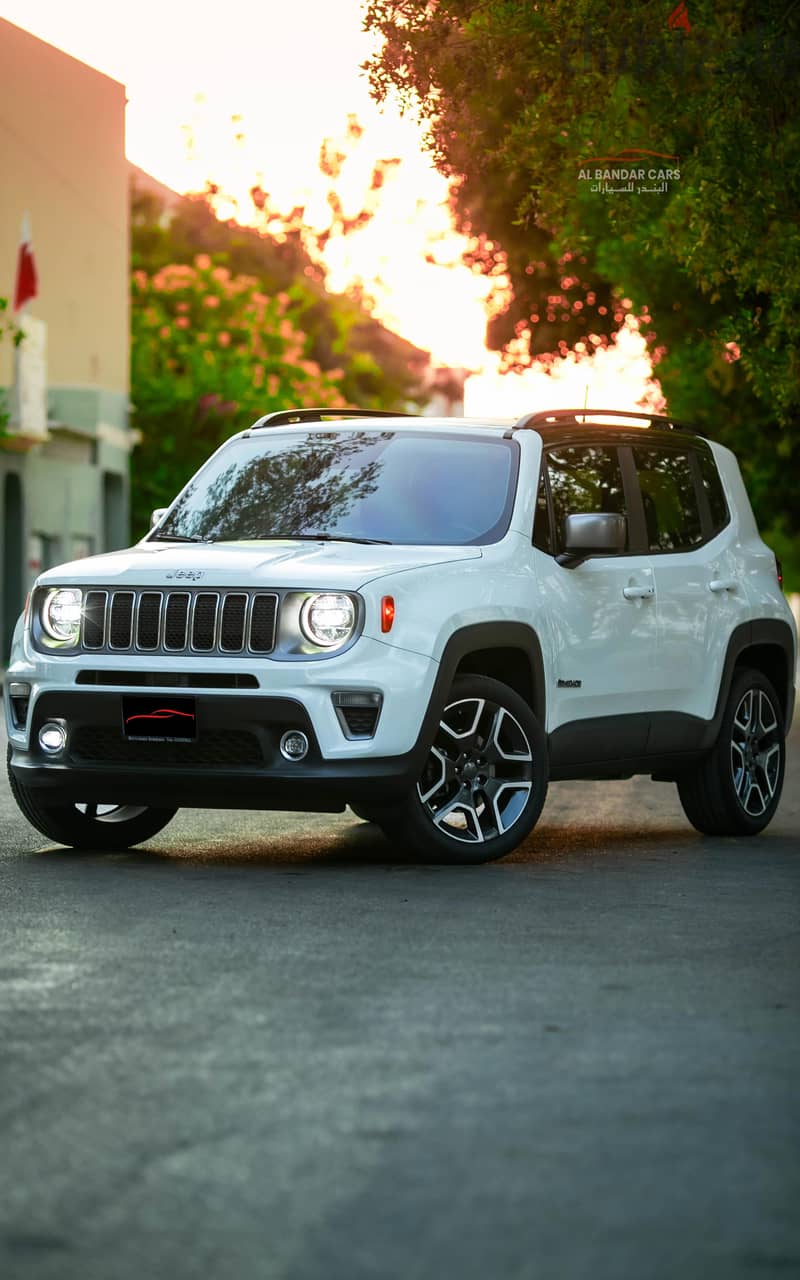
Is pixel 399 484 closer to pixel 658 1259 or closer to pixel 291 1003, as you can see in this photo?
pixel 291 1003

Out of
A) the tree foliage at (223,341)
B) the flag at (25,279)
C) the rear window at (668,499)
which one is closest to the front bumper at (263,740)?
the rear window at (668,499)

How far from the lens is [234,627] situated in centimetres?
971

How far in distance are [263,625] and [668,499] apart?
2.83 m

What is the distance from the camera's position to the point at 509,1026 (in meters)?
6.28

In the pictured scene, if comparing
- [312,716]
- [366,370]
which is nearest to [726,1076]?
[312,716]

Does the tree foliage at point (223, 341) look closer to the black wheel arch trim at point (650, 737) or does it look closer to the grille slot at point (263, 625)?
the black wheel arch trim at point (650, 737)

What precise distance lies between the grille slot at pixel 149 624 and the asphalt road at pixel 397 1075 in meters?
0.91

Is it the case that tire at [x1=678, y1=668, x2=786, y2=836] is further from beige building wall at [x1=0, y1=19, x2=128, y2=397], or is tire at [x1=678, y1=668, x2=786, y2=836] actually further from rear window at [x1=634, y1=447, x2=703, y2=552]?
beige building wall at [x1=0, y1=19, x2=128, y2=397]

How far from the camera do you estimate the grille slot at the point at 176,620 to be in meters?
→ 9.81

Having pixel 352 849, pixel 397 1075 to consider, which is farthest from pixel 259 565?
pixel 397 1075

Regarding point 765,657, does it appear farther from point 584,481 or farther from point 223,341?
point 223,341

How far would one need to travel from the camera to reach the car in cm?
962

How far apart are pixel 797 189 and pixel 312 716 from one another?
8.14m

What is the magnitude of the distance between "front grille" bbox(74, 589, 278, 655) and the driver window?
170 centimetres
